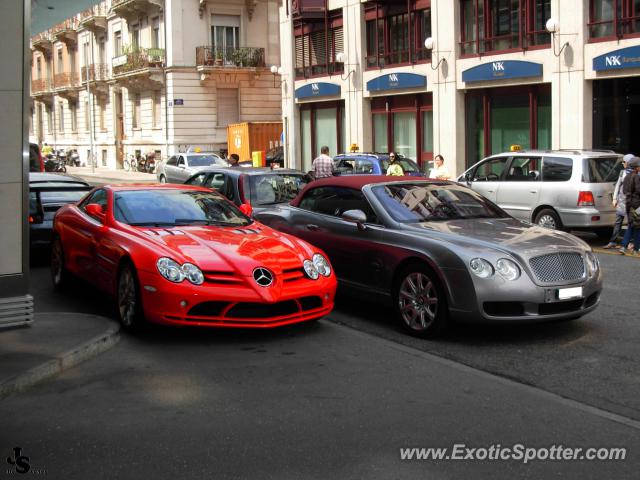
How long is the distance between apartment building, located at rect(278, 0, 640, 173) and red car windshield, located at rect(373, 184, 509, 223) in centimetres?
1462

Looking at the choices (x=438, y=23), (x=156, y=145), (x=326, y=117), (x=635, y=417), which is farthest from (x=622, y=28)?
(x=156, y=145)

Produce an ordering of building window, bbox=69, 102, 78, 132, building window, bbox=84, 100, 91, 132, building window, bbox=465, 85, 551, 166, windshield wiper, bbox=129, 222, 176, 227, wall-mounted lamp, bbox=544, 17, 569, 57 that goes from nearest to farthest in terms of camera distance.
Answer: windshield wiper, bbox=129, 222, 176, 227 < wall-mounted lamp, bbox=544, 17, 569, 57 < building window, bbox=465, 85, 551, 166 < building window, bbox=84, 100, 91, 132 < building window, bbox=69, 102, 78, 132

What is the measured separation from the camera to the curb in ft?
20.2

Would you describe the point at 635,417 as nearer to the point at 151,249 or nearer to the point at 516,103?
the point at 151,249

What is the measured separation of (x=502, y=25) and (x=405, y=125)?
19.5 ft

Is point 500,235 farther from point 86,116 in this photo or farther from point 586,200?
point 86,116

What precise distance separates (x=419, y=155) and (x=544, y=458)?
83.5 feet

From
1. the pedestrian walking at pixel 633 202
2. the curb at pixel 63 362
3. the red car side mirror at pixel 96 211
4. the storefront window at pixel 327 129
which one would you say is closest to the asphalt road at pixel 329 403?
the curb at pixel 63 362

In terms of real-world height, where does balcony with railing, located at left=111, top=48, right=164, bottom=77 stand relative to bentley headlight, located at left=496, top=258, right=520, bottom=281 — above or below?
above

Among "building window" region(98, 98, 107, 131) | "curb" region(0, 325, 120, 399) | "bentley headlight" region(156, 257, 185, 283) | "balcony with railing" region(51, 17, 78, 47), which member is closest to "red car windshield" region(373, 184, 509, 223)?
"bentley headlight" region(156, 257, 185, 283)

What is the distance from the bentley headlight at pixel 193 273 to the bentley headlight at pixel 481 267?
8.06 feet

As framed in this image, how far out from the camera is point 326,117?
1388 inches

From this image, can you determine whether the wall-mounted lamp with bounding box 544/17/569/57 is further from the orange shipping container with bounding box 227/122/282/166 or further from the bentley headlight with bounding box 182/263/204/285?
the orange shipping container with bounding box 227/122/282/166

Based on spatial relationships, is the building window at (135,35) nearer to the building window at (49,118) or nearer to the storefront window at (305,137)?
the storefront window at (305,137)
